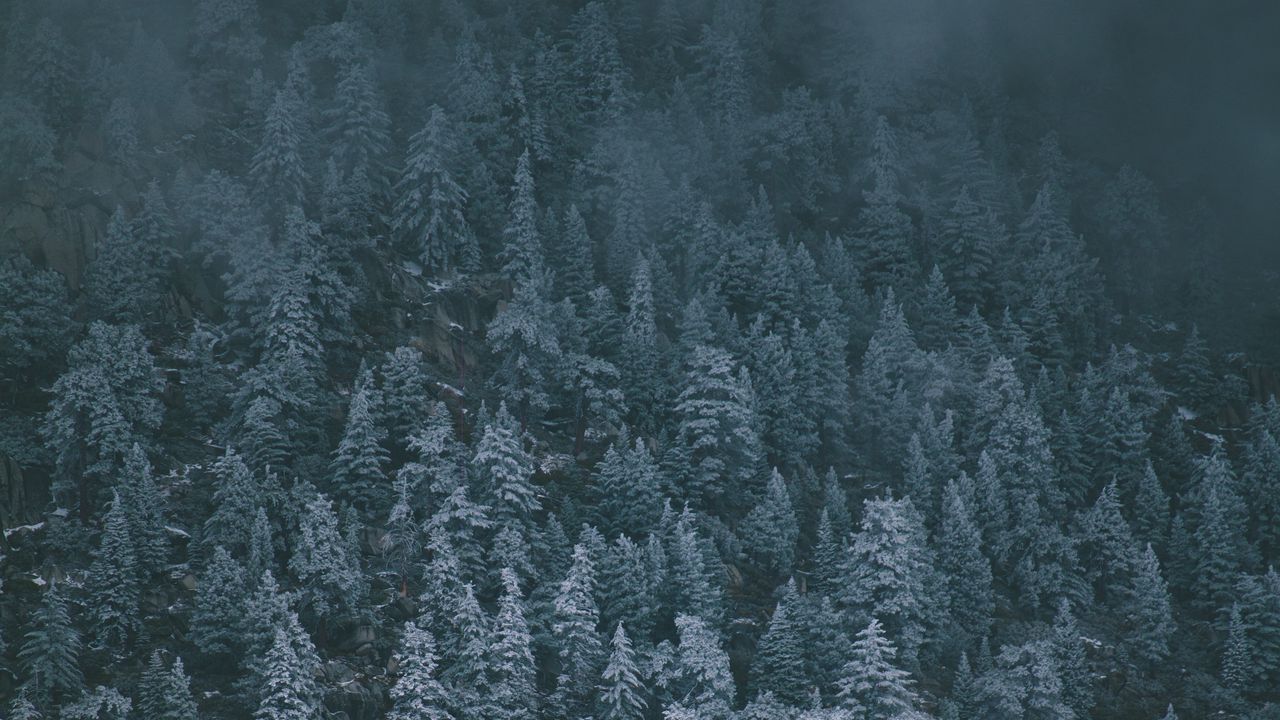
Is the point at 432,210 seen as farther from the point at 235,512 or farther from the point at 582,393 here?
the point at 235,512

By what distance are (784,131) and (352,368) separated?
48524 millimetres

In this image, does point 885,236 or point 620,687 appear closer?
point 620,687

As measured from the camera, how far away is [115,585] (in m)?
69.9

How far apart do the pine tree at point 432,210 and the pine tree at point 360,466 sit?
1939cm

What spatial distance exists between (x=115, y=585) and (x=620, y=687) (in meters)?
23.5

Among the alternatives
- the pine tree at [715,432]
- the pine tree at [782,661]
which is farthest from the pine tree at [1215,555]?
the pine tree at [782,661]

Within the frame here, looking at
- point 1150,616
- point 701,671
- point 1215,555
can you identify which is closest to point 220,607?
point 701,671

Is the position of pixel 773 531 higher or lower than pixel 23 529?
higher

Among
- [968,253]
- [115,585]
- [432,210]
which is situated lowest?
[115,585]

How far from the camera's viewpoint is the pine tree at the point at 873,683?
73.7 m

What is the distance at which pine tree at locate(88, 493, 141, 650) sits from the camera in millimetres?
69188

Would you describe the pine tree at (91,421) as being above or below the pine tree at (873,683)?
above

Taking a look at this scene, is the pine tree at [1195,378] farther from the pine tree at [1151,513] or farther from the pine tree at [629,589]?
the pine tree at [629,589]

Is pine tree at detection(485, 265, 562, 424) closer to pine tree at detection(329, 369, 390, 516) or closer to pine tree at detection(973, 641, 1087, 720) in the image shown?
pine tree at detection(329, 369, 390, 516)
